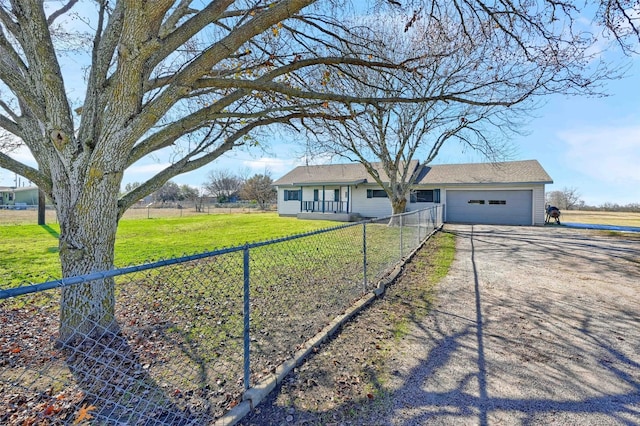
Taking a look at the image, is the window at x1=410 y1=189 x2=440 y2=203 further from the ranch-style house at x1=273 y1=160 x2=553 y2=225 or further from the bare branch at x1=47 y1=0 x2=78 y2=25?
the bare branch at x1=47 y1=0 x2=78 y2=25

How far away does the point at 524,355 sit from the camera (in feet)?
10.8

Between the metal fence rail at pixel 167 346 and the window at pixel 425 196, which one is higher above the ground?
the window at pixel 425 196

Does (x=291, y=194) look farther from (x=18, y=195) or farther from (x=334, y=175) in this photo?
(x=18, y=195)

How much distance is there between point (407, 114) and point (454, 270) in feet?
32.1

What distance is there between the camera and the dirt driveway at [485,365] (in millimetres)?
2395

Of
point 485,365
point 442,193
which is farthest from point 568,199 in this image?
point 485,365

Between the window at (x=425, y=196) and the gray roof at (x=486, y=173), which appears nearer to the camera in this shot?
the gray roof at (x=486, y=173)

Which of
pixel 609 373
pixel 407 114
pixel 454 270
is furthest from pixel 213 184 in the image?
pixel 609 373

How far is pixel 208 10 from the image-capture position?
132 inches

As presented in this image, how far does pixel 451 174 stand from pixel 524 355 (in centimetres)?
2084

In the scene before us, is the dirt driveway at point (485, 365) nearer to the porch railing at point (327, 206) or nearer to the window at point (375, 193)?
the window at point (375, 193)

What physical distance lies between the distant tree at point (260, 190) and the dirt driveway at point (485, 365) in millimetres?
38731

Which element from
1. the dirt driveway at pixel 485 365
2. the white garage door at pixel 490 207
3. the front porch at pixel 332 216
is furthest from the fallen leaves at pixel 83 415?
the white garage door at pixel 490 207

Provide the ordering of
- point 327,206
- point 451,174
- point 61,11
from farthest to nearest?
point 327,206 → point 451,174 → point 61,11
